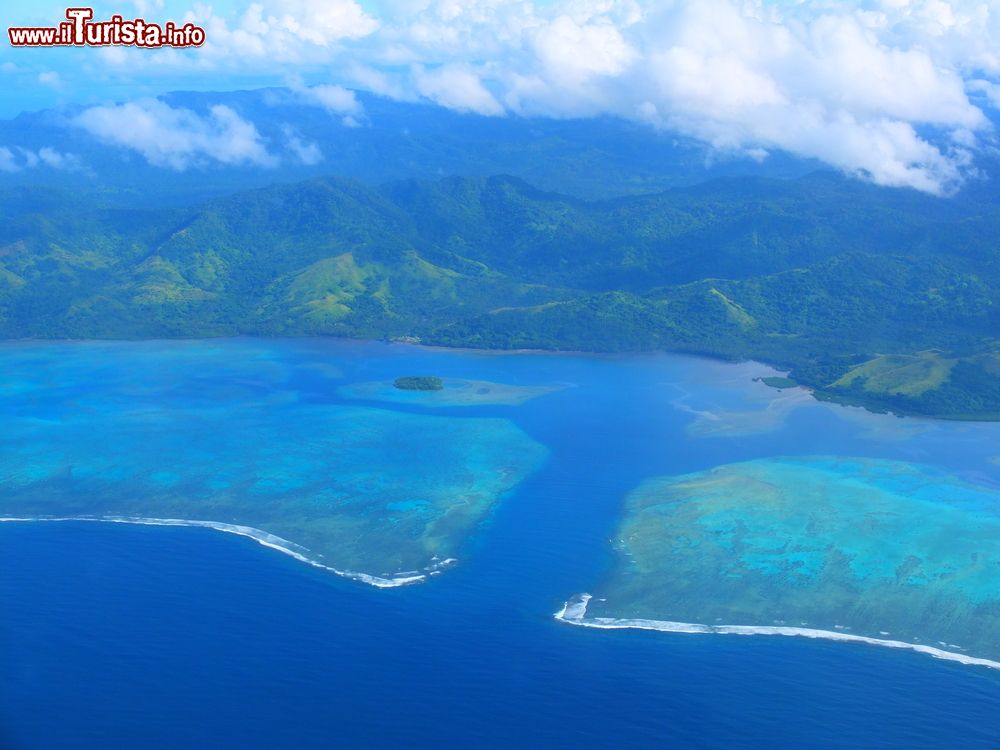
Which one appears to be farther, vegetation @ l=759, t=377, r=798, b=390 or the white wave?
vegetation @ l=759, t=377, r=798, b=390

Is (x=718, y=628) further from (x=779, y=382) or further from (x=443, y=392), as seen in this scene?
(x=779, y=382)

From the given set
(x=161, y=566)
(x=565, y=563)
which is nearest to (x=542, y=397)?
(x=565, y=563)

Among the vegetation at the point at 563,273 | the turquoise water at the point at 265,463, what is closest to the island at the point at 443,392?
the turquoise water at the point at 265,463

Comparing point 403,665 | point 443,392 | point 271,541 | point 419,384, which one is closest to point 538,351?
point 419,384

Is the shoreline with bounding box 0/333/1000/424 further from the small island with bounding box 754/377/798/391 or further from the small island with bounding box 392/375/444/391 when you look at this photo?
the small island with bounding box 392/375/444/391

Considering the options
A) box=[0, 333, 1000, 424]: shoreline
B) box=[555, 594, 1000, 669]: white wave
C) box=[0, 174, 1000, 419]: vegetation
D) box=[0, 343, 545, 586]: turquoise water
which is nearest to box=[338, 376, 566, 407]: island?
box=[0, 343, 545, 586]: turquoise water

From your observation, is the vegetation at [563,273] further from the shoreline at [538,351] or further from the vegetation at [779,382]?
the vegetation at [779,382]

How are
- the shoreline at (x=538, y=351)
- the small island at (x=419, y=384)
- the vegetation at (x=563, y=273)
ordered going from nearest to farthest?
the shoreline at (x=538, y=351)
the small island at (x=419, y=384)
the vegetation at (x=563, y=273)
